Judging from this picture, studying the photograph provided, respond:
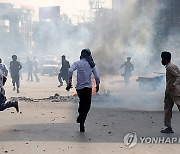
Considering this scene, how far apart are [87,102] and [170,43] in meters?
24.0

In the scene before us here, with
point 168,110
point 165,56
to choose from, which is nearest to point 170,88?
point 168,110

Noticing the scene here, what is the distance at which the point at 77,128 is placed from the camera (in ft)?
29.8

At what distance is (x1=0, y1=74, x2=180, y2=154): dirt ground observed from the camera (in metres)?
7.08

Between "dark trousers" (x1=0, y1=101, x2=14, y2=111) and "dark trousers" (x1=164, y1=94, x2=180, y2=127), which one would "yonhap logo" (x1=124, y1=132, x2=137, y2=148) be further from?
"dark trousers" (x1=0, y1=101, x2=14, y2=111)

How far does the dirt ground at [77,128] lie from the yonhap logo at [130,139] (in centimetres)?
8

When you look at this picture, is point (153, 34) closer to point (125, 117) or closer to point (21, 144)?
point (125, 117)

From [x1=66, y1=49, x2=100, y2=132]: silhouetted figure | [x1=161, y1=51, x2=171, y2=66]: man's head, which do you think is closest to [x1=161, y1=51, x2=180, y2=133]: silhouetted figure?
[x1=161, y1=51, x2=171, y2=66]: man's head

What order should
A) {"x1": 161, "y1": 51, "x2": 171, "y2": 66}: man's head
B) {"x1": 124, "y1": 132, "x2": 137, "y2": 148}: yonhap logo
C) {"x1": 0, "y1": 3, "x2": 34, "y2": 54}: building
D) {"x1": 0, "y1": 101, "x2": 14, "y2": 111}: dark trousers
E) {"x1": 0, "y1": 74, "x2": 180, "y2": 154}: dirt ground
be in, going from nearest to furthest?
{"x1": 0, "y1": 74, "x2": 180, "y2": 154}: dirt ground < {"x1": 124, "y1": 132, "x2": 137, "y2": 148}: yonhap logo < {"x1": 161, "y1": 51, "x2": 171, "y2": 66}: man's head < {"x1": 0, "y1": 101, "x2": 14, "y2": 111}: dark trousers < {"x1": 0, "y1": 3, "x2": 34, "y2": 54}: building

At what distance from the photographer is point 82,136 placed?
8.16 m

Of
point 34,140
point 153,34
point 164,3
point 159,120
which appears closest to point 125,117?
point 159,120

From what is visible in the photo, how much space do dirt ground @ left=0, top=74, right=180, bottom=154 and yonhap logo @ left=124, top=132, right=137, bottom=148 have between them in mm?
82

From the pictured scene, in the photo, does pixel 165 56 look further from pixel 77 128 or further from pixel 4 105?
pixel 4 105

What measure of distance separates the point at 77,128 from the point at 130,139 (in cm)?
157

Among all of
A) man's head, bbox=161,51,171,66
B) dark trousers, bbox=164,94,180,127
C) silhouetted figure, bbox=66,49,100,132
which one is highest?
man's head, bbox=161,51,171,66
